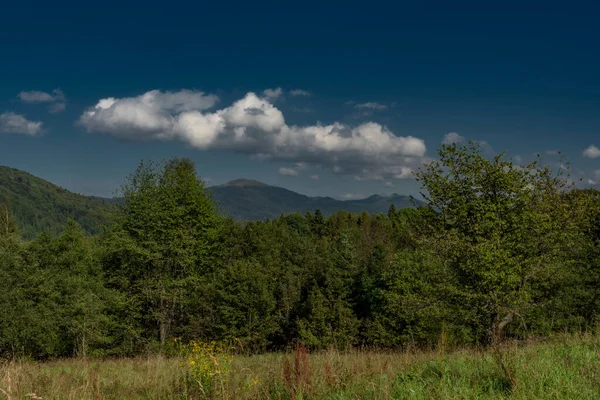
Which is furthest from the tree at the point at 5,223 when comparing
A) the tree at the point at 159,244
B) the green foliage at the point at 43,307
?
the tree at the point at 159,244

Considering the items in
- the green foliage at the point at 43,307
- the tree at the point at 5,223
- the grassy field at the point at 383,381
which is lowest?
the green foliage at the point at 43,307

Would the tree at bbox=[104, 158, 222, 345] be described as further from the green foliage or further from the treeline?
the green foliage

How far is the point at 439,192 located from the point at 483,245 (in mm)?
3310

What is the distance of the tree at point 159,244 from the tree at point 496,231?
73.1 feet

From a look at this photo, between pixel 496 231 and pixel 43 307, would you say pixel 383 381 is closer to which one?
pixel 496 231

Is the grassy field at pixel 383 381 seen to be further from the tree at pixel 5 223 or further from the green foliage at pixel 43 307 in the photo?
the tree at pixel 5 223

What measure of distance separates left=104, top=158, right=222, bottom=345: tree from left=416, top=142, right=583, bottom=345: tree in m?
22.3

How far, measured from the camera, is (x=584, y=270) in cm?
3105

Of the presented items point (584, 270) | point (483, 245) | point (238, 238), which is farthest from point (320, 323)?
point (483, 245)

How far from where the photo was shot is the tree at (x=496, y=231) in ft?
59.6

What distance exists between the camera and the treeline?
62.0 ft

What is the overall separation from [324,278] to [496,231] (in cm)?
2789

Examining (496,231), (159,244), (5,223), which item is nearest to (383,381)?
(496,231)

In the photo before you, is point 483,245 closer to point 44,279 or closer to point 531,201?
point 531,201
